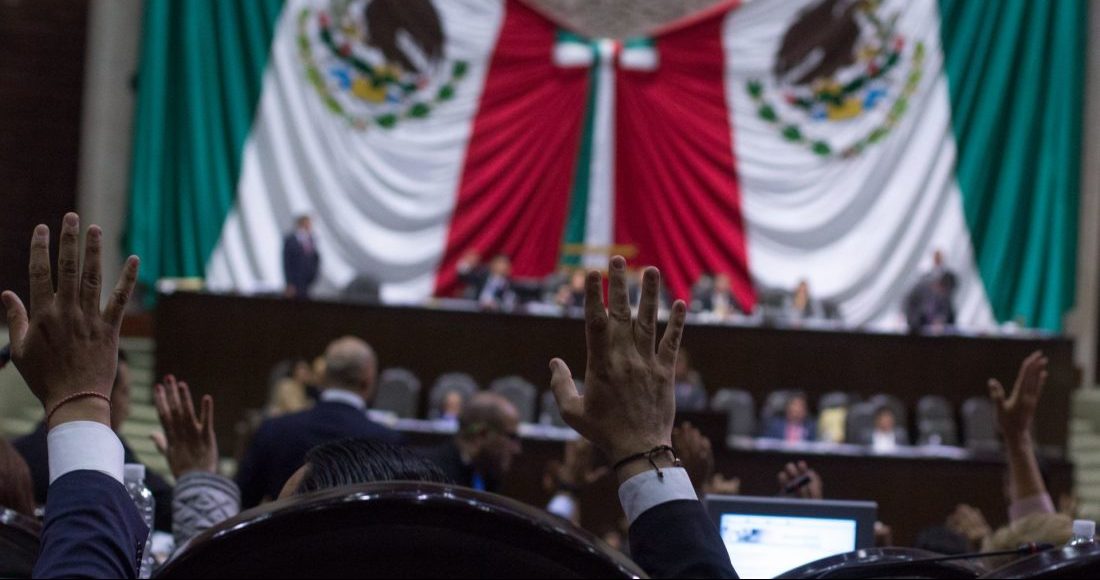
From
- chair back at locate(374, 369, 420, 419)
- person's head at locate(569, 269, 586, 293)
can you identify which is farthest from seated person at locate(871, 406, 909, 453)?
chair back at locate(374, 369, 420, 419)

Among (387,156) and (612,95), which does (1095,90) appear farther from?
(387,156)

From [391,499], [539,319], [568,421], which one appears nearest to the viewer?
[391,499]

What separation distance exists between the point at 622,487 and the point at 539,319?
10.1 meters

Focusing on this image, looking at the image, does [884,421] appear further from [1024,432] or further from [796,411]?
[1024,432]

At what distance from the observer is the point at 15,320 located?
4.22ft

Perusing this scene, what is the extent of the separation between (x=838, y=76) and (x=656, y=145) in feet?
6.46

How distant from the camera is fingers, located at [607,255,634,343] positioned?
130 centimetres

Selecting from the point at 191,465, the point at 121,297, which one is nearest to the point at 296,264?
the point at 191,465

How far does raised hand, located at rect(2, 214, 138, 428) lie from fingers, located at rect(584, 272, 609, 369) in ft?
1.34

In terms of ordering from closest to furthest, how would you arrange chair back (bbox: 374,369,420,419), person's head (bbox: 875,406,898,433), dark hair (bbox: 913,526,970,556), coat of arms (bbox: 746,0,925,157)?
dark hair (bbox: 913,526,970,556) → person's head (bbox: 875,406,898,433) → chair back (bbox: 374,369,420,419) → coat of arms (bbox: 746,0,925,157)

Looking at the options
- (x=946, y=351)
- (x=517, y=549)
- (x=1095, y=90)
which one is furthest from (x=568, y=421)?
(x=1095, y=90)

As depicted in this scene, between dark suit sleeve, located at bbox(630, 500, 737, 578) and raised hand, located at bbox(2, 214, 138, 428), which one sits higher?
raised hand, located at bbox(2, 214, 138, 428)

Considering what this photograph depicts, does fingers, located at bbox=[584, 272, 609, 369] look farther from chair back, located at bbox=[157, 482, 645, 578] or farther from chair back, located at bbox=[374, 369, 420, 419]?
chair back, located at bbox=[374, 369, 420, 419]

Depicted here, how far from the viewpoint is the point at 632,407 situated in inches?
50.6
